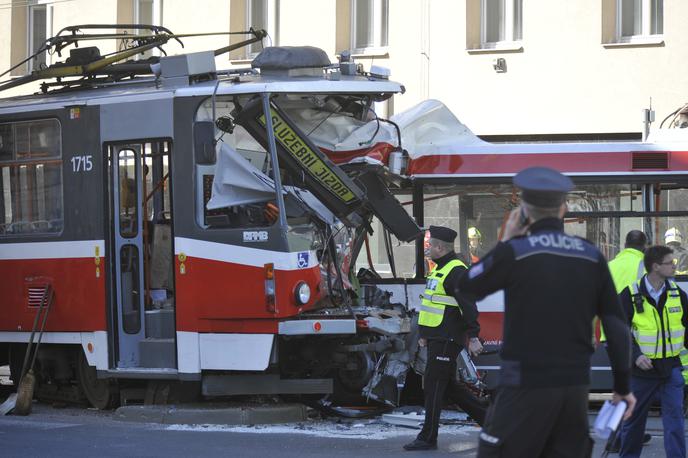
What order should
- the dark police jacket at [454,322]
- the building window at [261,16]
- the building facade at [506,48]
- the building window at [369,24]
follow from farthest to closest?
the building window at [261,16] → the building window at [369,24] → the building facade at [506,48] → the dark police jacket at [454,322]

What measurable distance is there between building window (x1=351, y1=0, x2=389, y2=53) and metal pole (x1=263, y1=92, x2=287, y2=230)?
40.3 feet

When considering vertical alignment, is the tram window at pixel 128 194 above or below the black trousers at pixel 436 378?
above

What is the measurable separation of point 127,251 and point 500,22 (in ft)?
39.8

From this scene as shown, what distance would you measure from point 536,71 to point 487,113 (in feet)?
3.67

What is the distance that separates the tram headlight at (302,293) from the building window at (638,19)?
12.2 m

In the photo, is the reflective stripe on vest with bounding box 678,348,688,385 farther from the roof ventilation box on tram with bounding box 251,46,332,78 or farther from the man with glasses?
the roof ventilation box on tram with bounding box 251,46,332,78

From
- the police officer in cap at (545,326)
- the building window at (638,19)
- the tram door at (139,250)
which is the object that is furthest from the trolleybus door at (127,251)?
the building window at (638,19)

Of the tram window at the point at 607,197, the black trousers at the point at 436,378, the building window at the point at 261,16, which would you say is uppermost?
the building window at the point at 261,16

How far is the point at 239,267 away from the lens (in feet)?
34.5

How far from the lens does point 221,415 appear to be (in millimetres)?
10758

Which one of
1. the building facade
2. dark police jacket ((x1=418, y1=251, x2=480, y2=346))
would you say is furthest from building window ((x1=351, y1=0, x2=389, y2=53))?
dark police jacket ((x1=418, y1=251, x2=480, y2=346))

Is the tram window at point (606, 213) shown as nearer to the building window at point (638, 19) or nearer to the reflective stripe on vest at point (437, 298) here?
the reflective stripe on vest at point (437, 298)

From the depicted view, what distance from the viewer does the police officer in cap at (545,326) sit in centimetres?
522

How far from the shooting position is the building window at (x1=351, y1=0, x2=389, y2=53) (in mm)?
22578
